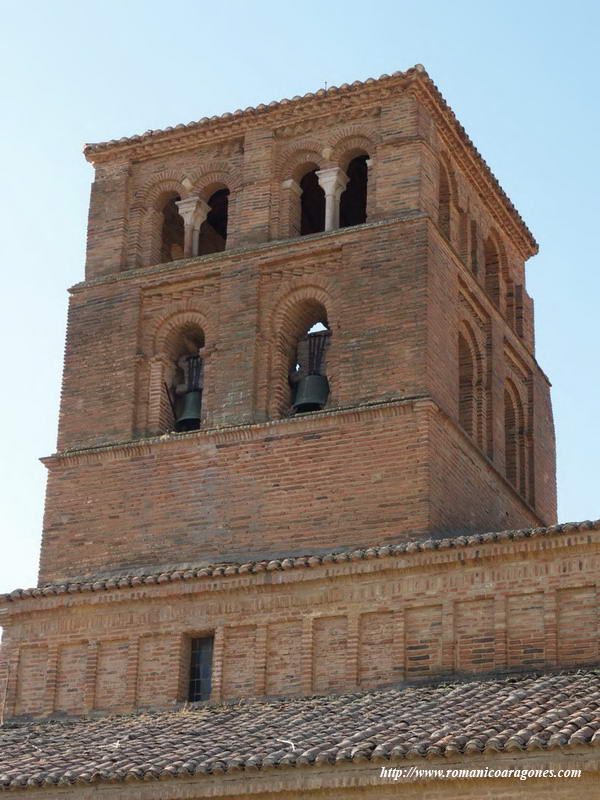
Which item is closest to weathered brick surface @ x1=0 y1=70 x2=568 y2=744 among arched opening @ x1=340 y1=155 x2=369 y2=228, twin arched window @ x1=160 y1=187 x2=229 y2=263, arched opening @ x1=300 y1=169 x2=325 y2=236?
twin arched window @ x1=160 y1=187 x2=229 y2=263

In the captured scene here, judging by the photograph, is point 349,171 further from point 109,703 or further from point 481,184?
point 109,703

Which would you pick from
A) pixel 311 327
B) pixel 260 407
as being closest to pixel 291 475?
pixel 260 407

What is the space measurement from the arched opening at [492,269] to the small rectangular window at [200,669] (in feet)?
24.1

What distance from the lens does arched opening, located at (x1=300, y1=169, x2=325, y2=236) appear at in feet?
75.5

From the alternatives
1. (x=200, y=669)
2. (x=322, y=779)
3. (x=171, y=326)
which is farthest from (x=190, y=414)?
(x=322, y=779)

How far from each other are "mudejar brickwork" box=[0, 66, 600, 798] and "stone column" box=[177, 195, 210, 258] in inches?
1.3

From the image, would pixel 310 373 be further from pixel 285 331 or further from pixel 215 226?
pixel 215 226

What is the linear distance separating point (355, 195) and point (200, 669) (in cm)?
768

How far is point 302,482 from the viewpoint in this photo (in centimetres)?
1975

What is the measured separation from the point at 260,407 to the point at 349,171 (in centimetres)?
414

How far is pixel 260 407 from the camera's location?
68.1 feet

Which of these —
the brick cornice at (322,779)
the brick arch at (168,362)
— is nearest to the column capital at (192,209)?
the brick arch at (168,362)

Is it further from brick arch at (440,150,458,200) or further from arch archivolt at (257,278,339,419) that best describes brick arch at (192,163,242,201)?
brick arch at (440,150,458,200)

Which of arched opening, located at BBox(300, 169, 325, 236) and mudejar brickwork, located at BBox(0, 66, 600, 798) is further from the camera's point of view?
arched opening, located at BBox(300, 169, 325, 236)
